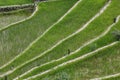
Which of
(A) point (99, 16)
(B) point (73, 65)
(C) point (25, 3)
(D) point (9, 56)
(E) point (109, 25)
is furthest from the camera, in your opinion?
(C) point (25, 3)

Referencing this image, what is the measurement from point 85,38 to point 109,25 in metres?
6.62

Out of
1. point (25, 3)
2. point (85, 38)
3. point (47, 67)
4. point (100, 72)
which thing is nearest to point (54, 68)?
point (47, 67)

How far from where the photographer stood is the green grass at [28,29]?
2389 inches

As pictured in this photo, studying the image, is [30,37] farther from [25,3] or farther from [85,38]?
[25,3]

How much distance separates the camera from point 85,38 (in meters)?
61.9

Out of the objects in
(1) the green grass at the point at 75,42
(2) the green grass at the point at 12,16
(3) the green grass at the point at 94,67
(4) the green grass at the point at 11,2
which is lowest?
(3) the green grass at the point at 94,67

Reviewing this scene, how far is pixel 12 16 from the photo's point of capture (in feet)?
260

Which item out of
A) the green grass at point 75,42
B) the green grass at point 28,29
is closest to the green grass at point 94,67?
the green grass at point 75,42

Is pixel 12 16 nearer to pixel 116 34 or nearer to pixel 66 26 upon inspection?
pixel 66 26

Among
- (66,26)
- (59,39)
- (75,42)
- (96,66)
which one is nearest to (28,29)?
(66,26)

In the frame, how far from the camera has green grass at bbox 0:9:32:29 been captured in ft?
246

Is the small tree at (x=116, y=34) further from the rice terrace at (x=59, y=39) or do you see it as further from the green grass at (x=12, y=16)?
the green grass at (x=12, y=16)

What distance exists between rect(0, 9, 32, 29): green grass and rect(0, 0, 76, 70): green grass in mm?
3428

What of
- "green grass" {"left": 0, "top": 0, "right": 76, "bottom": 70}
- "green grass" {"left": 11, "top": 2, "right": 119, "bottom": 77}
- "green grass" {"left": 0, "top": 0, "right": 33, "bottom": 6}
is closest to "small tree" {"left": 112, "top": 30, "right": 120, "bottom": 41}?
"green grass" {"left": 11, "top": 2, "right": 119, "bottom": 77}
